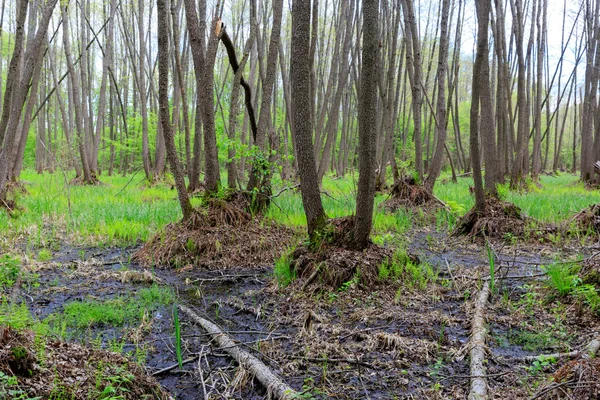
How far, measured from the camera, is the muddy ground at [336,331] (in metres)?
2.31

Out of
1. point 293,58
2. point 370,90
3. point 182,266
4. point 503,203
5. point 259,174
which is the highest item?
point 293,58

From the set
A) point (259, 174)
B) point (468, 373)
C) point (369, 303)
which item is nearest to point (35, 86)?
point (259, 174)

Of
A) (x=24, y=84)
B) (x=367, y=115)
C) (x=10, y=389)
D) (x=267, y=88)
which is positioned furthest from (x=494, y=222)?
(x=24, y=84)

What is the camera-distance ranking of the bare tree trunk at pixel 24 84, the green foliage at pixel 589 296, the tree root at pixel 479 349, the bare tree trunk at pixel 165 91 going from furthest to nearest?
the bare tree trunk at pixel 165 91, the bare tree trunk at pixel 24 84, the green foliage at pixel 589 296, the tree root at pixel 479 349

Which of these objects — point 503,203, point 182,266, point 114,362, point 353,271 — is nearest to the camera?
point 114,362

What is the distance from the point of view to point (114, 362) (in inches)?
85.4

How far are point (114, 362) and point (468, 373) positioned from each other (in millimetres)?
2019

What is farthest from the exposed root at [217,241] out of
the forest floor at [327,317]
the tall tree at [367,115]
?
the tall tree at [367,115]

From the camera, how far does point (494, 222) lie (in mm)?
5742

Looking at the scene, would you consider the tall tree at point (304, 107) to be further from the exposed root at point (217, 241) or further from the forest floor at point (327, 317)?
the exposed root at point (217, 241)

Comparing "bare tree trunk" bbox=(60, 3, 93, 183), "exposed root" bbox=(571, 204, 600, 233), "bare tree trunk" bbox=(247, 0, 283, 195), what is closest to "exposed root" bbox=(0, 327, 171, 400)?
"bare tree trunk" bbox=(247, 0, 283, 195)

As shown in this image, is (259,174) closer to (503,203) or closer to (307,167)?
(307,167)

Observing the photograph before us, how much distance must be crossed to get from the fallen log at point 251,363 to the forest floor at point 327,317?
59 mm

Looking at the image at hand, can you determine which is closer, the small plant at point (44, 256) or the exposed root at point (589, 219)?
the small plant at point (44, 256)
